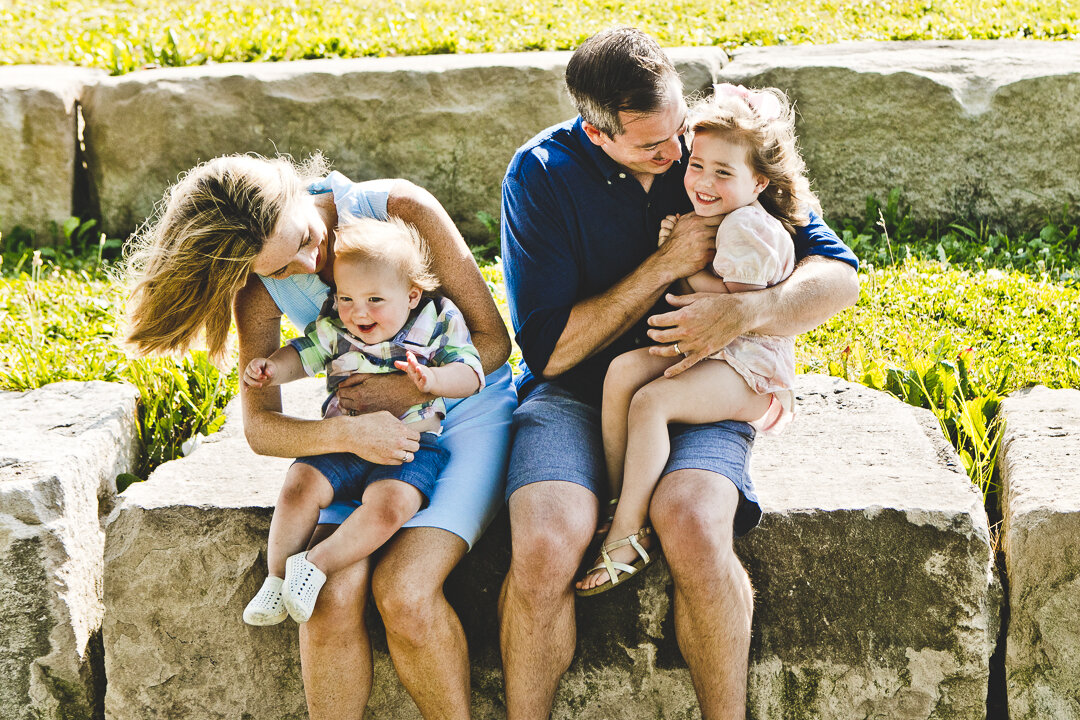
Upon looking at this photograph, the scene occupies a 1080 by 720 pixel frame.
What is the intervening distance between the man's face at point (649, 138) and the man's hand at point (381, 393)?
0.75 meters

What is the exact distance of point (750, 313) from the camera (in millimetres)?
2473

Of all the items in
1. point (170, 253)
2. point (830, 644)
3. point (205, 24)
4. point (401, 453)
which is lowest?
point (830, 644)

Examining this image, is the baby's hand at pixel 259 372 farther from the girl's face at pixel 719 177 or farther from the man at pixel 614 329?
the girl's face at pixel 719 177

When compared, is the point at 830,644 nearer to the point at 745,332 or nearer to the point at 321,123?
the point at 745,332

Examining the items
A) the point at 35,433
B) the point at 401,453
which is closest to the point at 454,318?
the point at 401,453

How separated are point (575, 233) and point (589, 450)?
547 millimetres

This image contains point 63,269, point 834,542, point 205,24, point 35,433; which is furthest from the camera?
point 205,24

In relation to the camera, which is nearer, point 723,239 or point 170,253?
point 170,253

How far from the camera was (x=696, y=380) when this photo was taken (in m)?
2.47

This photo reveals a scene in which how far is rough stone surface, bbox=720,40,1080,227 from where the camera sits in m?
4.76

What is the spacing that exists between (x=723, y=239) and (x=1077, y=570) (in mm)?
1155

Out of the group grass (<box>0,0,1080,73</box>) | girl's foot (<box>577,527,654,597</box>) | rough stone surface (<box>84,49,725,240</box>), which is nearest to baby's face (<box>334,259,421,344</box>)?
girl's foot (<box>577,527,654,597</box>)

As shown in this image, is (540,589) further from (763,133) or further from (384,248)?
(763,133)

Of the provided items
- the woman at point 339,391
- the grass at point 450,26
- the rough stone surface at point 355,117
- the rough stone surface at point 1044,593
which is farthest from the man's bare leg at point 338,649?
the grass at point 450,26
